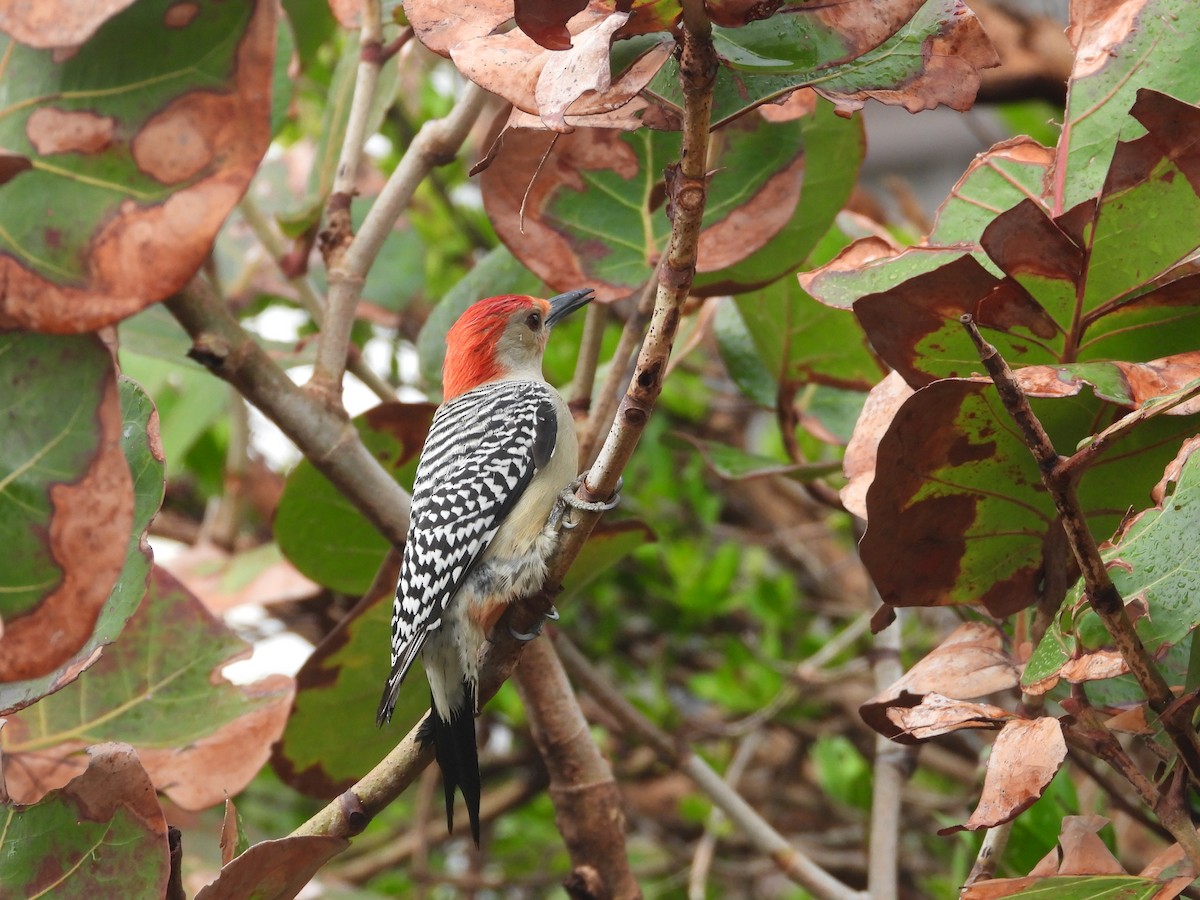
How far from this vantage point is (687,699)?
15.4ft

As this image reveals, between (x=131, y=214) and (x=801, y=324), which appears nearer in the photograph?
(x=131, y=214)

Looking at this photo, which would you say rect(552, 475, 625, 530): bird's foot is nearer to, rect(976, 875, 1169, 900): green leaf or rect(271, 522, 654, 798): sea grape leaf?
rect(271, 522, 654, 798): sea grape leaf

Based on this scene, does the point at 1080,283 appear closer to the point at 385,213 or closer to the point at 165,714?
the point at 385,213

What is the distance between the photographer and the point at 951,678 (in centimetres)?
137

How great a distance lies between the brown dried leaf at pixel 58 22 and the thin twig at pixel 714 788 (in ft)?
4.44

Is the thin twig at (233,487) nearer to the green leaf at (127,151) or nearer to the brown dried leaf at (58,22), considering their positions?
the green leaf at (127,151)

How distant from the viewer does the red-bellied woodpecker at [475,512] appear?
6.97 feet

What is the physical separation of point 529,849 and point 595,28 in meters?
3.52

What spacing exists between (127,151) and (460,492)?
138 cm

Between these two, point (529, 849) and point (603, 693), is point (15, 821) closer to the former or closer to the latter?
point (603, 693)

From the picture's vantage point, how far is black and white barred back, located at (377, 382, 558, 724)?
2.16 meters

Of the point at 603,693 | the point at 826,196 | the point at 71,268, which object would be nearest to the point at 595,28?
the point at 71,268

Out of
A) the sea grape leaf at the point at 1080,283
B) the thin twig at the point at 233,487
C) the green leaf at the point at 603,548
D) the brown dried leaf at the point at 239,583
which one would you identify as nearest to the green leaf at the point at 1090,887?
the sea grape leaf at the point at 1080,283

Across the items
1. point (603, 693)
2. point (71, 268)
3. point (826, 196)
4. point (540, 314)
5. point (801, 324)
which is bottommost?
point (603, 693)
